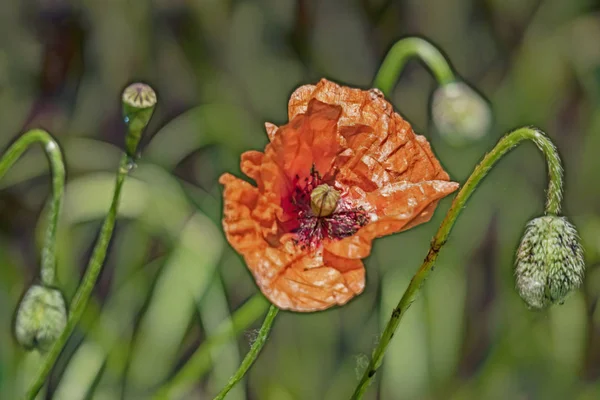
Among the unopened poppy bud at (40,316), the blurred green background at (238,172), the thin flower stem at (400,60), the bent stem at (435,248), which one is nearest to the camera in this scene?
the bent stem at (435,248)

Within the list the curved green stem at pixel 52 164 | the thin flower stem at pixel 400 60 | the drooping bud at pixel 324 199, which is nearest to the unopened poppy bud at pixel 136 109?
the curved green stem at pixel 52 164

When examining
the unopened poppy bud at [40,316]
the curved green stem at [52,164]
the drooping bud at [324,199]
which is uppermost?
the curved green stem at [52,164]

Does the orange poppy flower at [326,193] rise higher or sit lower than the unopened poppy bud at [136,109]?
lower

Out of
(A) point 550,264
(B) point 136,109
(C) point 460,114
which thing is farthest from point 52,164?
(C) point 460,114

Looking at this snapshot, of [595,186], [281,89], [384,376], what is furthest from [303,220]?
[595,186]

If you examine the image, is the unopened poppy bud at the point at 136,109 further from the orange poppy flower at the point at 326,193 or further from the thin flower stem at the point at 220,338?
the thin flower stem at the point at 220,338

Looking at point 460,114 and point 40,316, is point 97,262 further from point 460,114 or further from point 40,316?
point 460,114

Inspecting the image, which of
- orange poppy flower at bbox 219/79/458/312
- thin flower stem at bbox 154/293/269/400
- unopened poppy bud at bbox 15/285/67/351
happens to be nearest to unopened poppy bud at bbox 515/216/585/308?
orange poppy flower at bbox 219/79/458/312

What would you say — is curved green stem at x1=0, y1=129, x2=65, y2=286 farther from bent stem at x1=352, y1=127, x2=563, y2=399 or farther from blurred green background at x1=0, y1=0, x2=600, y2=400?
blurred green background at x1=0, y1=0, x2=600, y2=400
